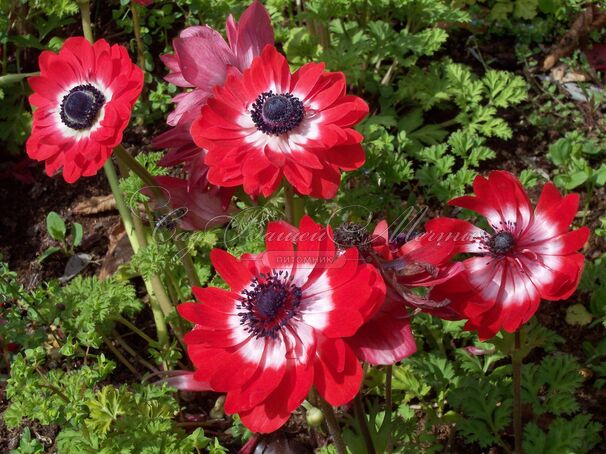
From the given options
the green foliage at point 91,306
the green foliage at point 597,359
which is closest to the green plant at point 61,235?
the green foliage at point 91,306

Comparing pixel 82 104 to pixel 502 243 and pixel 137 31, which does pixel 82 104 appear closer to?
pixel 502 243

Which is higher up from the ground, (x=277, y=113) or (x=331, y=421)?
(x=277, y=113)

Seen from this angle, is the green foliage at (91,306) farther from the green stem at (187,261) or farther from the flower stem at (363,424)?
the flower stem at (363,424)

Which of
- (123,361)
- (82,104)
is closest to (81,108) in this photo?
(82,104)

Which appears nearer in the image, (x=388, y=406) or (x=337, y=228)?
(x=337, y=228)

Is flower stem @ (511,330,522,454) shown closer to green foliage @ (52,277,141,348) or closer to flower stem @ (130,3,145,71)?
green foliage @ (52,277,141,348)

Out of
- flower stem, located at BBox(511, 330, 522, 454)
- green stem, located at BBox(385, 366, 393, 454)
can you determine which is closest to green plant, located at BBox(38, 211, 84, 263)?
green stem, located at BBox(385, 366, 393, 454)

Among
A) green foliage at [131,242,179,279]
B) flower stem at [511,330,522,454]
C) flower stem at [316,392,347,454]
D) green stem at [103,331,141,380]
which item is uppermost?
green foliage at [131,242,179,279]
